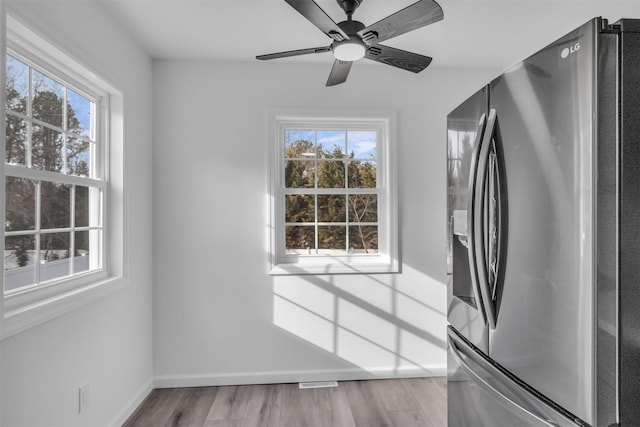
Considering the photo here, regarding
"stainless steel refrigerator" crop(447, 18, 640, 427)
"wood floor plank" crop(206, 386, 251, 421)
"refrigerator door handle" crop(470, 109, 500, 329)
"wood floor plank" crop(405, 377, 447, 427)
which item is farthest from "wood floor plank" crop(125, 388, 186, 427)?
"refrigerator door handle" crop(470, 109, 500, 329)

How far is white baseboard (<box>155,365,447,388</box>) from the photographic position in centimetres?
276

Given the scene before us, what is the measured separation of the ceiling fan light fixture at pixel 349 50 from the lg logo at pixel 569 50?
101 cm

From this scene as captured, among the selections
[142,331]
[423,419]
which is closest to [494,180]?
[423,419]

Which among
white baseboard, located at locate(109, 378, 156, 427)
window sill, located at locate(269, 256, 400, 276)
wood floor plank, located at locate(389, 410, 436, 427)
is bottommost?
wood floor plank, located at locate(389, 410, 436, 427)

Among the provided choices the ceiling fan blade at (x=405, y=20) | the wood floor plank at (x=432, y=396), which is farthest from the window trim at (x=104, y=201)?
the wood floor plank at (x=432, y=396)

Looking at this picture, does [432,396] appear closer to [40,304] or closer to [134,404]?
[134,404]

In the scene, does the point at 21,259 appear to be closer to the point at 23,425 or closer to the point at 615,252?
the point at 23,425

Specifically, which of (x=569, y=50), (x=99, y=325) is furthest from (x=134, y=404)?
(x=569, y=50)

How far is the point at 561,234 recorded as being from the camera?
3.22 feet

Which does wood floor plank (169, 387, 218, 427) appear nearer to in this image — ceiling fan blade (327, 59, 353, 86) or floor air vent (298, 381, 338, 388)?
floor air vent (298, 381, 338, 388)

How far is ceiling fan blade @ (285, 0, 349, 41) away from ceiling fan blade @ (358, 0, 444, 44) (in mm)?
111

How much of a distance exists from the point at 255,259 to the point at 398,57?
68.6 inches

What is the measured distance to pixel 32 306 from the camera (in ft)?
4.97

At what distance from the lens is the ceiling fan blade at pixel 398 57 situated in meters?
1.90
